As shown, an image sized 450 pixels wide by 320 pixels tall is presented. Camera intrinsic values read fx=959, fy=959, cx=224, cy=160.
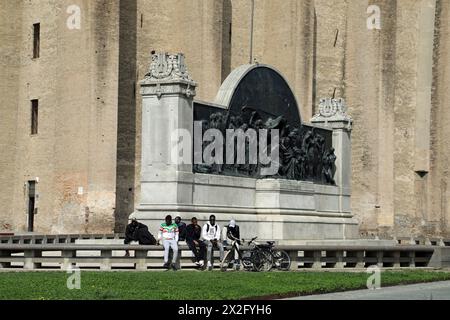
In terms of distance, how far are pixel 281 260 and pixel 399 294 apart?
705 centimetres

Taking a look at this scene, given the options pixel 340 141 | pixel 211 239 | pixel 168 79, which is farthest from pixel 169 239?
pixel 340 141

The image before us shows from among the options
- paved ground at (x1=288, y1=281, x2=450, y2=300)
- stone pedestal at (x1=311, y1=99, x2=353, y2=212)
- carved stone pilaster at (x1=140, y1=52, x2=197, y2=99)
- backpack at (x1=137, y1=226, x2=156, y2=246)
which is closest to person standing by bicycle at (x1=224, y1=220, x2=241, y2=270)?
backpack at (x1=137, y1=226, x2=156, y2=246)

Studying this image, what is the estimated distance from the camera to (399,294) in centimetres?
1700

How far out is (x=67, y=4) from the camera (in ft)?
133

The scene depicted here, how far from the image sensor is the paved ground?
53.0 feet

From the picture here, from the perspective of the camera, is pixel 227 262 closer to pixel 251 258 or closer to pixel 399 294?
pixel 251 258

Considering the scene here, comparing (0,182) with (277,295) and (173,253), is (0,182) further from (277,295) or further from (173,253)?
(277,295)

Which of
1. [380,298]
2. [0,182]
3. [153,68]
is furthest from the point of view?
[0,182]

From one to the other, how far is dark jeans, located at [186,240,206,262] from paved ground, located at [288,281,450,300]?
595cm

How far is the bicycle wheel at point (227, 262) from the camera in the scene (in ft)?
75.8

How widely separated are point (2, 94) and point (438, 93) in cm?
2653

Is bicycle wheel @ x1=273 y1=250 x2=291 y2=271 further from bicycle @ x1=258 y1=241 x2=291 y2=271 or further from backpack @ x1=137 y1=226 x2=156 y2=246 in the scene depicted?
backpack @ x1=137 y1=226 x2=156 y2=246

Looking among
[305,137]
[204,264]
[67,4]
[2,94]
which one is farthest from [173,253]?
[2,94]

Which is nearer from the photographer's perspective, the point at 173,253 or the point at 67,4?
the point at 173,253
